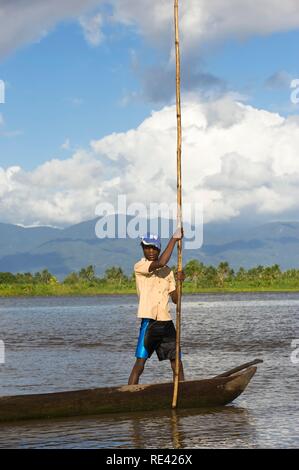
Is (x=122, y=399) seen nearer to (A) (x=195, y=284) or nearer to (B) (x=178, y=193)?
(B) (x=178, y=193)

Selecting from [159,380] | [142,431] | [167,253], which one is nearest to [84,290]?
[159,380]

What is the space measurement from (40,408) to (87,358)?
8.64 m

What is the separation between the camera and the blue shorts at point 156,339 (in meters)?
10.6

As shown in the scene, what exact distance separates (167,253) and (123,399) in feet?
6.50

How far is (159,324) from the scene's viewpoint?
34.8ft

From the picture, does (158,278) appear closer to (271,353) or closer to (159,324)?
(159,324)

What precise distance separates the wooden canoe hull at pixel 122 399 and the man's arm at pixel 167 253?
1.55 m

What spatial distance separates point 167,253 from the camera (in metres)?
9.98

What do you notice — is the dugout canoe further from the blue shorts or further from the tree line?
the tree line

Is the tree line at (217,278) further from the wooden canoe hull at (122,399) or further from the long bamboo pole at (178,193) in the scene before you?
the wooden canoe hull at (122,399)

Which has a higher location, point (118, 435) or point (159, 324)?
point (159, 324)

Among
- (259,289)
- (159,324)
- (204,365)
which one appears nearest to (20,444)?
(159,324)

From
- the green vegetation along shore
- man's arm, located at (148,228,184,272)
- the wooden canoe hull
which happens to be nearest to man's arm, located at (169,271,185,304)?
man's arm, located at (148,228,184,272)

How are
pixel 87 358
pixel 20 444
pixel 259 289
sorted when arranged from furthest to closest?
pixel 259 289, pixel 87 358, pixel 20 444
